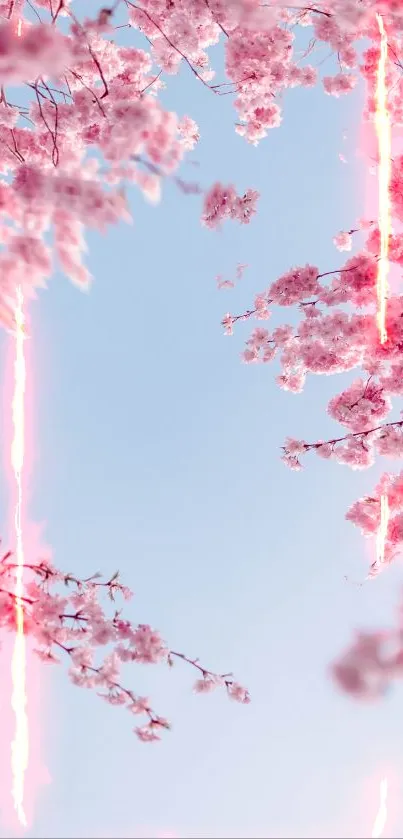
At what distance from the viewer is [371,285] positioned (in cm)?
955

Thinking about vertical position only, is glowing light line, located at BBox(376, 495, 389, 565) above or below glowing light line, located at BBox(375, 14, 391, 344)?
below

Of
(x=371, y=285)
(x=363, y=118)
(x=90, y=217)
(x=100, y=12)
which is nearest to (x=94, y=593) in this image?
(x=90, y=217)

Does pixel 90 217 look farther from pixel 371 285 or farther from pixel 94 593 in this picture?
pixel 371 285

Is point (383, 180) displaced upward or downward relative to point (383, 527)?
upward

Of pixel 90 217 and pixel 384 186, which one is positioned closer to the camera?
pixel 90 217

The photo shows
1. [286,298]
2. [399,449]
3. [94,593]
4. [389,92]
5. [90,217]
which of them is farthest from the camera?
[286,298]

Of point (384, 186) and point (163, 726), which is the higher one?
point (384, 186)

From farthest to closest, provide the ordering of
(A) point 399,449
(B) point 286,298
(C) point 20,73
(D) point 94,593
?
(B) point 286,298
(A) point 399,449
(D) point 94,593
(C) point 20,73

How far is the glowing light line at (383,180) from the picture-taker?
29.0 ft

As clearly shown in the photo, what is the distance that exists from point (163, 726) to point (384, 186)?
275 inches

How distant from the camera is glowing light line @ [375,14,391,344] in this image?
29.0ft

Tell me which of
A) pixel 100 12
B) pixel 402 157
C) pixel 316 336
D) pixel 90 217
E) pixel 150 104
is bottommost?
pixel 90 217

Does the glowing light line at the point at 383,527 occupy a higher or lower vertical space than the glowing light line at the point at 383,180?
lower

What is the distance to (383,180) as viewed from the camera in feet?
28.8
